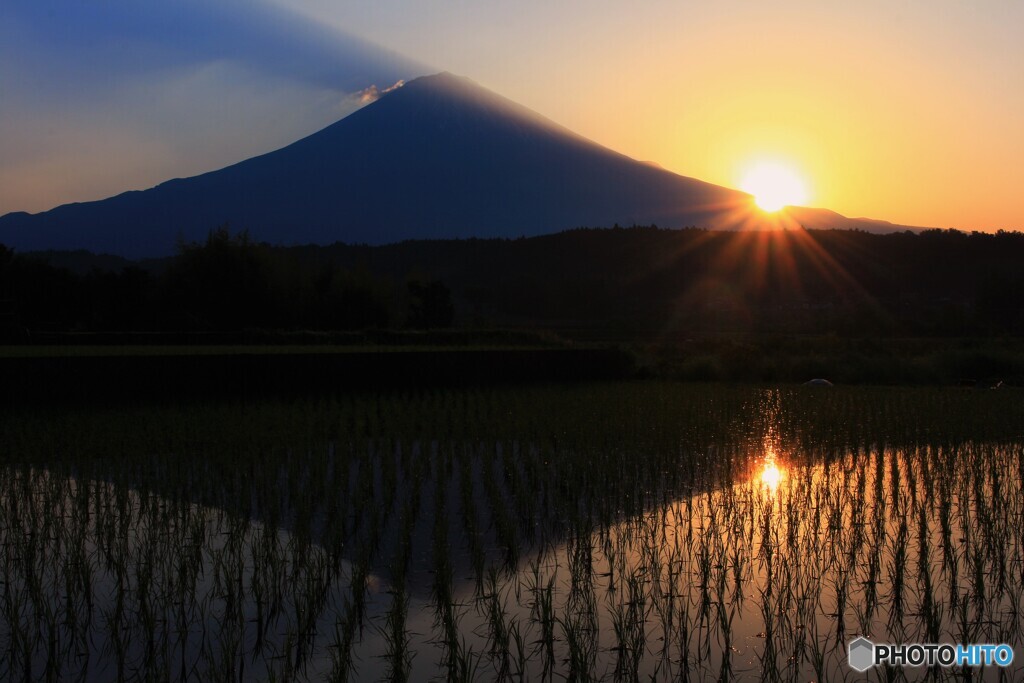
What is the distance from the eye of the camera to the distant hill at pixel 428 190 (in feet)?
351

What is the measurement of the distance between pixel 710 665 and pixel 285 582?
2.33 metres

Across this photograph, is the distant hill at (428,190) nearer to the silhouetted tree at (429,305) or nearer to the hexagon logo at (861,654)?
the silhouetted tree at (429,305)

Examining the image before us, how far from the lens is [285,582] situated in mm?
4859

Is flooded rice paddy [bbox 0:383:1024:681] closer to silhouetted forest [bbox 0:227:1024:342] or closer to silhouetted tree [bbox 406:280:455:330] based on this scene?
silhouetted forest [bbox 0:227:1024:342]

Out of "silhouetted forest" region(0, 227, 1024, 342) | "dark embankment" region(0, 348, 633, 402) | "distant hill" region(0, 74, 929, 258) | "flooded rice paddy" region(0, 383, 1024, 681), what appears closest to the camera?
"flooded rice paddy" region(0, 383, 1024, 681)

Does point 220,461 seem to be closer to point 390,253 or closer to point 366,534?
point 366,534

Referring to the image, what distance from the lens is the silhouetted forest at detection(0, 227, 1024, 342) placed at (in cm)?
3091

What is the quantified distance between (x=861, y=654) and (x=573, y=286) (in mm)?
61559

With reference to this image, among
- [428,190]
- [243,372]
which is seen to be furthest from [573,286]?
[428,190]

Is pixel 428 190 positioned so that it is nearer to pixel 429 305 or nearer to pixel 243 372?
pixel 429 305

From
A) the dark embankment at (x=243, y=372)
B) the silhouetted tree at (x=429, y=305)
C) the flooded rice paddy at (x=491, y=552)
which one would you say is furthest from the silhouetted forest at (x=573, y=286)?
the flooded rice paddy at (x=491, y=552)

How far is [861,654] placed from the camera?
407cm

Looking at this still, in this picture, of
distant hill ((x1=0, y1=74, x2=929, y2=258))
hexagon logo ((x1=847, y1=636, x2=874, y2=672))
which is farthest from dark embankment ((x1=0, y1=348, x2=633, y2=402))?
distant hill ((x1=0, y1=74, x2=929, y2=258))

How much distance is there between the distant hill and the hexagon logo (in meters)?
100
